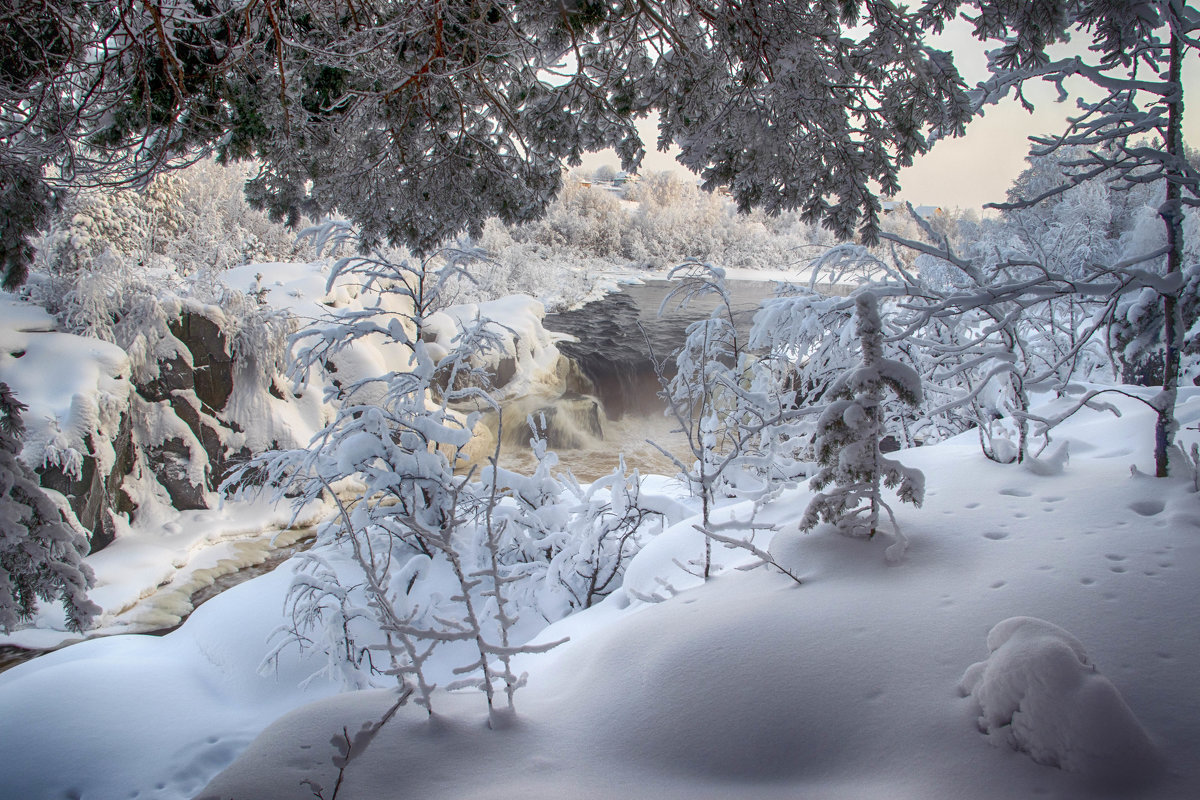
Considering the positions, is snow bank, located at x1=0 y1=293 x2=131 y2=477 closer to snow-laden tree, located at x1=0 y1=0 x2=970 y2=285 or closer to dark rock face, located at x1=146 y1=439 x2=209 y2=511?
dark rock face, located at x1=146 y1=439 x2=209 y2=511

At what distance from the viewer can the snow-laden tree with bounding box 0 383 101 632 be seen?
10.3ft

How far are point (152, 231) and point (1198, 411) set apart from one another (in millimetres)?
16320

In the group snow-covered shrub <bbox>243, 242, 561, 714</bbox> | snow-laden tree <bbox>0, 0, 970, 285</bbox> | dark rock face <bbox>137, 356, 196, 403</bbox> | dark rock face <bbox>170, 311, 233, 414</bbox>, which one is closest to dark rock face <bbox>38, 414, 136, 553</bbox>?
dark rock face <bbox>137, 356, 196, 403</bbox>

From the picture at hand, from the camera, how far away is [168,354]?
26.6 ft

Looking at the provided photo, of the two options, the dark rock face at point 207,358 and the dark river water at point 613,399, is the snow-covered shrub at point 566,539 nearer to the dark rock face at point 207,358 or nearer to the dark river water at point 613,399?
the dark river water at point 613,399

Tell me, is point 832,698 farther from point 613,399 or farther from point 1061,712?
point 613,399

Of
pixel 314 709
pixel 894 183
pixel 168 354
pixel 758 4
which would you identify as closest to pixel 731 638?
pixel 314 709

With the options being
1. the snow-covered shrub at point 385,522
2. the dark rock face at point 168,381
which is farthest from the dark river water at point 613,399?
the snow-covered shrub at point 385,522

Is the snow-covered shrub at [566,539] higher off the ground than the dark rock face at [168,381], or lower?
lower

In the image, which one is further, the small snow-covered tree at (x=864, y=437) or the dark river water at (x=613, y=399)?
the dark river water at (x=613, y=399)

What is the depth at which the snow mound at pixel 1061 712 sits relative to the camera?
1.40 meters

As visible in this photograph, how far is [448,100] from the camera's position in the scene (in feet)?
9.20

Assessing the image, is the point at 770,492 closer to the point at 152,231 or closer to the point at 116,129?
the point at 116,129

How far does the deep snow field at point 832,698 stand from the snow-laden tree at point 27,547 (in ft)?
1.52
